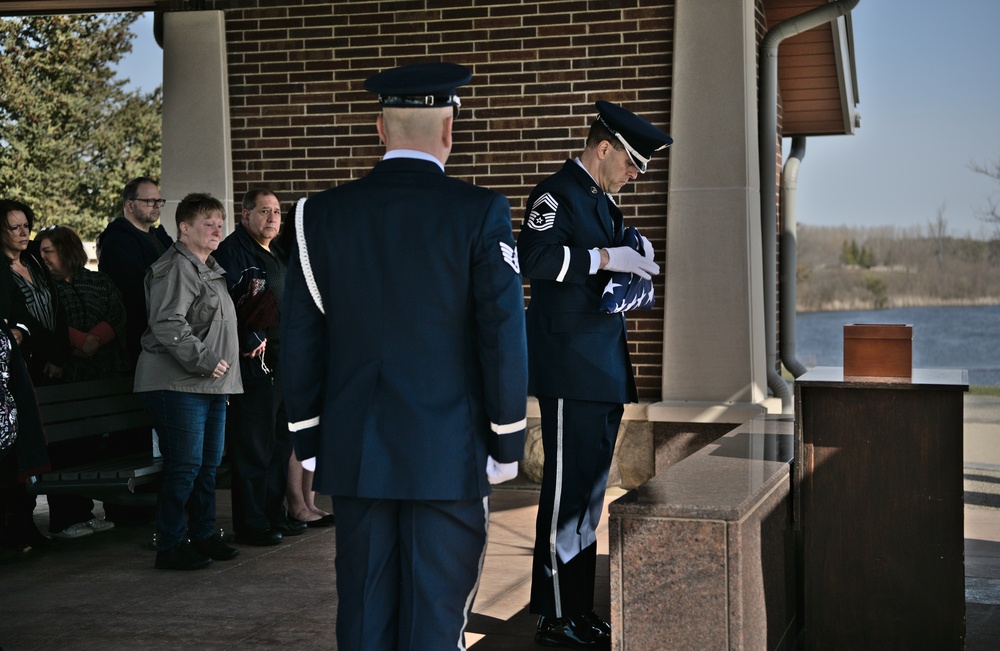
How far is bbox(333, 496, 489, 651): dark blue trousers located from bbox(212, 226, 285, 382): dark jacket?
3057 millimetres

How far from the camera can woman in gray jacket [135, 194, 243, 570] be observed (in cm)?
565

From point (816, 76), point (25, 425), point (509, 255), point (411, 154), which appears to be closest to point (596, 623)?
point (509, 255)

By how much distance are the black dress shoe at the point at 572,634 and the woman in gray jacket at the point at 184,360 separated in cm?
206

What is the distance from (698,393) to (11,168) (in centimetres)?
3120

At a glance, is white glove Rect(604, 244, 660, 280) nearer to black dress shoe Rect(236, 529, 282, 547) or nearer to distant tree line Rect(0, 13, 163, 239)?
black dress shoe Rect(236, 529, 282, 547)

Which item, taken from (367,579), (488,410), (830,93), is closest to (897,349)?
(488,410)

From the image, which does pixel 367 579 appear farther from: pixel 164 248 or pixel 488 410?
pixel 164 248

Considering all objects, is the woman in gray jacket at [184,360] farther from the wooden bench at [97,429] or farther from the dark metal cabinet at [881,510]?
the dark metal cabinet at [881,510]

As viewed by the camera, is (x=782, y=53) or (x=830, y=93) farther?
(x=830, y=93)

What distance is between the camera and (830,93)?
34.4ft

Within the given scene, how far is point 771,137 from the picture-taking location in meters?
8.25

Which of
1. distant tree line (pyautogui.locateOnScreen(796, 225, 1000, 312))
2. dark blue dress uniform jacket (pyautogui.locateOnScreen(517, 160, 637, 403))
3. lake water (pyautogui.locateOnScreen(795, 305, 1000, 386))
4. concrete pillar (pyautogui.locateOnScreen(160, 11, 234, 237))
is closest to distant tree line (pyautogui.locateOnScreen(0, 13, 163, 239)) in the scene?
concrete pillar (pyautogui.locateOnScreen(160, 11, 234, 237))

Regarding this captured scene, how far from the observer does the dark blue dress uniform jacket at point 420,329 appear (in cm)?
303

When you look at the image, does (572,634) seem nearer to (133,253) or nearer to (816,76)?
(133,253)
